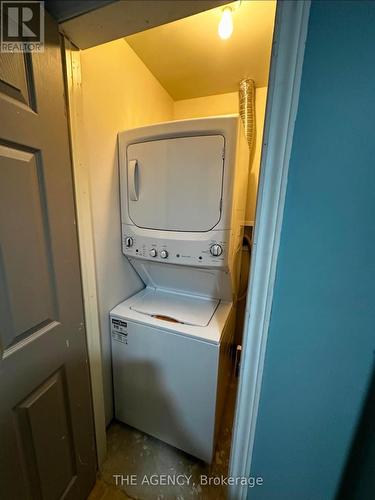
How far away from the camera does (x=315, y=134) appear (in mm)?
577

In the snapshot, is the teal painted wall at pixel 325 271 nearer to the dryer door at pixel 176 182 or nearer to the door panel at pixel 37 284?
the dryer door at pixel 176 182

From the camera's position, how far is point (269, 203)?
2.07 ft

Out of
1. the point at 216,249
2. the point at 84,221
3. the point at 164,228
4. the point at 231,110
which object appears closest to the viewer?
the point at 84,221

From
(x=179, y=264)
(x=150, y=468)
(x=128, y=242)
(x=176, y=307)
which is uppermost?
(x=128, y=242)

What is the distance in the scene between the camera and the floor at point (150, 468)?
1164mm

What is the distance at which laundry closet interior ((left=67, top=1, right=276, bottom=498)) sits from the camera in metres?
1.08

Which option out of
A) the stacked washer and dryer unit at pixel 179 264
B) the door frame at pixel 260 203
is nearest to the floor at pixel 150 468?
the stacked washer and dryer unit at pixel 179 264

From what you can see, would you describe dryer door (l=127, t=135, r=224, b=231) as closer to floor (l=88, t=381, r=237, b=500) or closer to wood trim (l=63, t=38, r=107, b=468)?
wood trim (l=63, t=38, r=107, b=468)

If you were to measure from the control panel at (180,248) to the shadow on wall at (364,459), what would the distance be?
29.7 inches

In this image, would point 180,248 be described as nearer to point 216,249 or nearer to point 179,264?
point 179,264

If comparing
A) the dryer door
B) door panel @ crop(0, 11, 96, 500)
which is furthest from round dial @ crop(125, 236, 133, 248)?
door panel @ crop(0, 11, 96, 500)

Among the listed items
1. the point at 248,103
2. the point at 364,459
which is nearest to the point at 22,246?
the point at 364,459

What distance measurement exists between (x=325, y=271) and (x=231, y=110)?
187 cm

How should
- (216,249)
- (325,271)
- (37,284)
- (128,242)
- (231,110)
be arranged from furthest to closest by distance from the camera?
(231,110) → (128,242) → (216,249) → (37,284) → (325,271)
